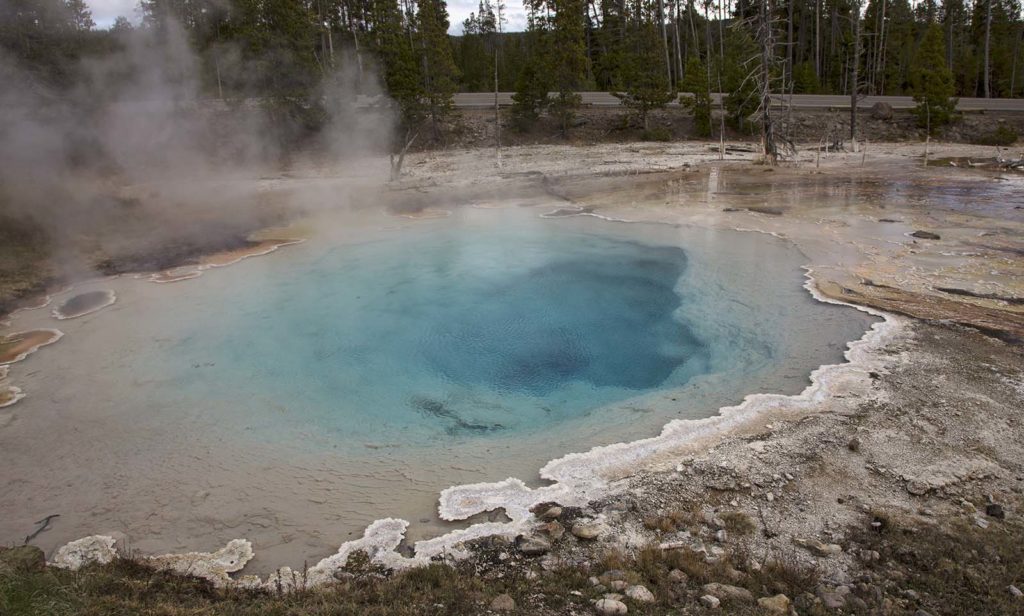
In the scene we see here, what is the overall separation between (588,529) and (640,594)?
599 mm

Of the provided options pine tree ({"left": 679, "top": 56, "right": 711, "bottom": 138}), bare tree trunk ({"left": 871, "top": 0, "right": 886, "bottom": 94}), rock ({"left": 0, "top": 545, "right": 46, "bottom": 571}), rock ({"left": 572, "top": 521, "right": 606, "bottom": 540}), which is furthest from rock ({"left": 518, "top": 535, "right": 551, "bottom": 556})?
bare tree trunk ({"left": 871, "top": 0, "right": 886, "bottom": 94})

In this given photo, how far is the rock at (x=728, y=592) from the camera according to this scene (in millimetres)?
2740

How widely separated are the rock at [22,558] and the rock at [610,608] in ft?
7.77

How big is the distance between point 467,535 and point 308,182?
462 inches

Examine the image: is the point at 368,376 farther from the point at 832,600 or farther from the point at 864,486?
the point at 832,600

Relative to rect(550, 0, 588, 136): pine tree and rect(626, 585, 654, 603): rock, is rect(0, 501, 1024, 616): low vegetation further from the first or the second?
rect(550, 0, 588, 136): pine tree

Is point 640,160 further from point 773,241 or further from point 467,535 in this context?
point 467,535

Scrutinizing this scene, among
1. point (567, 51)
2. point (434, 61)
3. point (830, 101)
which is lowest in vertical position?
point (830, 101)

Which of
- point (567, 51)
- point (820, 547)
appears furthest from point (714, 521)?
point (567, 51)

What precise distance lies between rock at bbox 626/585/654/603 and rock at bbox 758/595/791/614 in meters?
0.44

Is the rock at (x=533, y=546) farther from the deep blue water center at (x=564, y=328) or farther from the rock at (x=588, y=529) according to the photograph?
the deep blue water center at (x=564, y=328)

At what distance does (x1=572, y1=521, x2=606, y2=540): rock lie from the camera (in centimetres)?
330

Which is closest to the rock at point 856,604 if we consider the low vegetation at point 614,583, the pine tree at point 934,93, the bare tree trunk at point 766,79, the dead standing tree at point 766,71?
the low vegetation at point 614,583

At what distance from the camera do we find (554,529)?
3.37 m
